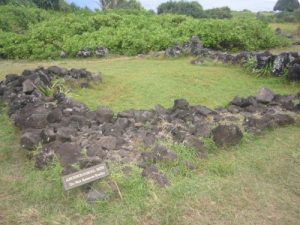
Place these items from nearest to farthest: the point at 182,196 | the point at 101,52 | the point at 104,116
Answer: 1. the point at 182,196
2. the point at 104,116
3. the point at 101,52

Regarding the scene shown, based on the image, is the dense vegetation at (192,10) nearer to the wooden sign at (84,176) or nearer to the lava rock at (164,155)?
the lava rock at (164,155)

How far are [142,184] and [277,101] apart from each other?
3.61 meters

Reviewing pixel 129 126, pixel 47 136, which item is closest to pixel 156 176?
pixel 129 126

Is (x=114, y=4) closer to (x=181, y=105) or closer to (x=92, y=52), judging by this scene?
(x=92, y=52)

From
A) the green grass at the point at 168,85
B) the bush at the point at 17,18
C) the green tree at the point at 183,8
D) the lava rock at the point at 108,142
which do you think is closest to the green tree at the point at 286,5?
the green tree at the point at 183,8

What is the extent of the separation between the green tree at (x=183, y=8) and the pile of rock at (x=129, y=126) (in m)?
26.6

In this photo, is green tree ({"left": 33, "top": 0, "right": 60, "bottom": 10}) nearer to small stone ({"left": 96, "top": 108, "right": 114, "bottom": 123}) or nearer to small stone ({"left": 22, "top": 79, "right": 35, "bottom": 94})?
small stone ({"left": 22, "top": 79, "right": 35, "bottom": 94})

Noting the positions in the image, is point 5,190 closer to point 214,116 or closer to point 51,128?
point 51,128

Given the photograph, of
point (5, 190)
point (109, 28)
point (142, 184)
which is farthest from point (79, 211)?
point (109, 28)

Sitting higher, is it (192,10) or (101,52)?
(101,52)

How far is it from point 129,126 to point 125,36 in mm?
8364

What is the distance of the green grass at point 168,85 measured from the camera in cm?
793

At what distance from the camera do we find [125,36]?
13992mm

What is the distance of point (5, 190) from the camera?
4957 mm
